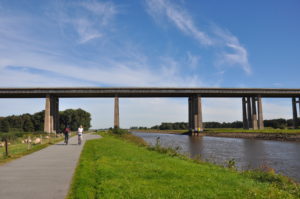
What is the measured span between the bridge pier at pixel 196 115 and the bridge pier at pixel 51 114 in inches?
1746

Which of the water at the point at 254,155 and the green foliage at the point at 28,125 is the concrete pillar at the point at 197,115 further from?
the green foliage at the point at 28,125

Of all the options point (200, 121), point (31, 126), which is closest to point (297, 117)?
point (200, 121)

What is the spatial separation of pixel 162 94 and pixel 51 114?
117ft

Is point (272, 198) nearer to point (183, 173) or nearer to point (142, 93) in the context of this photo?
point (183, 173)

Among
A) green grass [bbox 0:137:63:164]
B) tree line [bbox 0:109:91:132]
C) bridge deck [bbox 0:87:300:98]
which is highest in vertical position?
bridge deck [bbox 0:87:300:98]

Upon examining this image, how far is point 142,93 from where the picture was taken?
83875mm

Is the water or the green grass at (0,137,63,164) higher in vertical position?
the green grass at (0,137,63,164)

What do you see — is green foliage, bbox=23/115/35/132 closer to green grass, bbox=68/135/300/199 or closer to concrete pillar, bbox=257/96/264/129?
concrete pillar, bbox=257/96/264/129

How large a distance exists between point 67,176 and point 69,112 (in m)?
128

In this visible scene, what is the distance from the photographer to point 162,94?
8631 centimetres

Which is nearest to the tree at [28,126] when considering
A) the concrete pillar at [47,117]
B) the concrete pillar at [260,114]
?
the concrete pillar at [47,117]

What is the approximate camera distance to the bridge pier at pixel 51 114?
77.7 metres

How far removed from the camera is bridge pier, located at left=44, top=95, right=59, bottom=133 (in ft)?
255

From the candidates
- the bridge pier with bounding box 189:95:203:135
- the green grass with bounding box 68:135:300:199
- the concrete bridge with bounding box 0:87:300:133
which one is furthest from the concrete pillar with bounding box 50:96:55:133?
the green grass with bounding box 68:135:300:199
